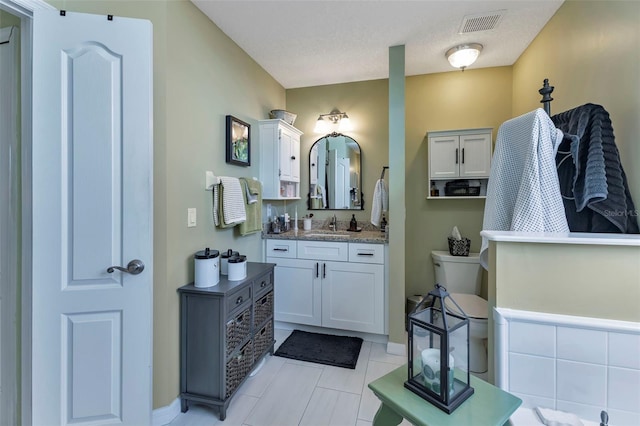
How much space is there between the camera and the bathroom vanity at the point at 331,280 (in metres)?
2.58

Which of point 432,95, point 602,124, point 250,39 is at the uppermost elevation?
point 250,39

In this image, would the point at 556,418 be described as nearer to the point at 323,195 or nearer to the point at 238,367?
the point at 238,367

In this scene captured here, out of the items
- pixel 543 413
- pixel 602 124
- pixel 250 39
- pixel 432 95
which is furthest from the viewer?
pixel 432 95

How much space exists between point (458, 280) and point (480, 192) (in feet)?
2.96

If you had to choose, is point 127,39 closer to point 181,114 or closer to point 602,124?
point 181,114

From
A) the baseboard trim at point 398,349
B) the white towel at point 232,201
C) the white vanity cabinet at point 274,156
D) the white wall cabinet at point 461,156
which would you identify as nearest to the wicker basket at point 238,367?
the white towel at point 232,201

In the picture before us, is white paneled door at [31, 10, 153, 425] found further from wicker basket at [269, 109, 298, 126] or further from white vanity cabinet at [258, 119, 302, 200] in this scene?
wicker basket at [269, 109, 298, 126]

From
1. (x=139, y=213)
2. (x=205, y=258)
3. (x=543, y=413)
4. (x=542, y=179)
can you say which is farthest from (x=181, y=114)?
(x=543, y=413)

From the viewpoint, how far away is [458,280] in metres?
2.74

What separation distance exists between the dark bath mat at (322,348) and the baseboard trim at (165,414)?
0.87 m

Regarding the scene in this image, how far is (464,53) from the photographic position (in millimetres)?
2447

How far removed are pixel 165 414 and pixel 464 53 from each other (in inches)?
136

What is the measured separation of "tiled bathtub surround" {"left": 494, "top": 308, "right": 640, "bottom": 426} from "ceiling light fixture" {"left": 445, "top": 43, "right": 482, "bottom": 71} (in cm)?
230

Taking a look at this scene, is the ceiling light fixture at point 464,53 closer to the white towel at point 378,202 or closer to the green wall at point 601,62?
the green wall at point 601,62
